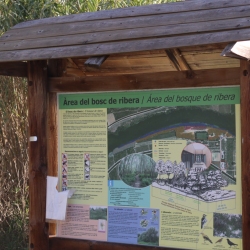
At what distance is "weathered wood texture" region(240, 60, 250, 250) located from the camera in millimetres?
4035

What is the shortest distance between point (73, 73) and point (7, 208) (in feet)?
10.1

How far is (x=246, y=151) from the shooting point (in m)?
4.04

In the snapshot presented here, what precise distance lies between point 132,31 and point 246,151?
1.41 meters

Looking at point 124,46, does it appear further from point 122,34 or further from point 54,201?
point 54,201

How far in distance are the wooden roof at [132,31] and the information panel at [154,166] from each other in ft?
1.61

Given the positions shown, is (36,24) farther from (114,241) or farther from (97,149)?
(114,241)

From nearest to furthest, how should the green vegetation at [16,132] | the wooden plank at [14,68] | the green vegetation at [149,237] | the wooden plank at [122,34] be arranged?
1. the wooden plank at [122,34]
2. the green vegetation at [149,237]
3. the wooden plank at [14,68]
4. the green vegetation at [16,132]

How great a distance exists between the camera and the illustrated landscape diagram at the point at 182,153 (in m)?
4.22

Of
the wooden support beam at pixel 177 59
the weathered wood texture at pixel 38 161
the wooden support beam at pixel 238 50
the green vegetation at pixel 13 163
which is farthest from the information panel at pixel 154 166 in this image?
the green vegetation at pixel 13 163

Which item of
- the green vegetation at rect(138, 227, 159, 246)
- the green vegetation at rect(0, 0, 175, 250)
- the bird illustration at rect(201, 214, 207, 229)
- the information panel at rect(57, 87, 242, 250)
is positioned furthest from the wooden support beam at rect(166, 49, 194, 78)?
the green vegetation at rect(0, 0, 175, 250)

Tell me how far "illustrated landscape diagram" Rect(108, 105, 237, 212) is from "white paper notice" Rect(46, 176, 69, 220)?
531 millimetres

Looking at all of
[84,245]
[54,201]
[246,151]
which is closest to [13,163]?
[54,201]

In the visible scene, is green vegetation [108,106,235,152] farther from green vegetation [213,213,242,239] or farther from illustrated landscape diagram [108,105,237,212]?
green vegetation [213,213,242,239]

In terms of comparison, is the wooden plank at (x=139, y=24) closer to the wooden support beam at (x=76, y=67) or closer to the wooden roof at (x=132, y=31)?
the wooden roof at (x=132, y=31)
